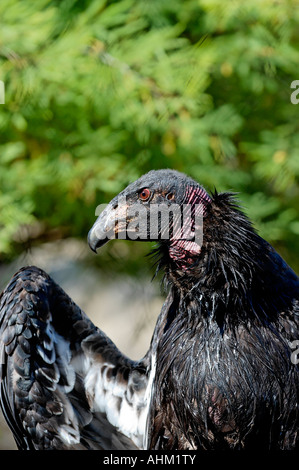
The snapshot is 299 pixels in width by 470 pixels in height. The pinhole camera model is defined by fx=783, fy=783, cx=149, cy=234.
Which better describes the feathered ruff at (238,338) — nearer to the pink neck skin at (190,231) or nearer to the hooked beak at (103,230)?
the pink neck skin at (190,231)

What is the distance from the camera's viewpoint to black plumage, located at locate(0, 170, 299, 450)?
118 inches

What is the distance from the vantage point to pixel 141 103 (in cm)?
538

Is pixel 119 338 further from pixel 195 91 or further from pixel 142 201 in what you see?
pixel 142 201

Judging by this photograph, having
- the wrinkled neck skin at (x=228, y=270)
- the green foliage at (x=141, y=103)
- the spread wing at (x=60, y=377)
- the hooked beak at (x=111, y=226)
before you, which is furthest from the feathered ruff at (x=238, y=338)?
the green foliage at (x=141, y=103)

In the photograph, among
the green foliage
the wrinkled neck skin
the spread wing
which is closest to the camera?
the wrinkled neck skin

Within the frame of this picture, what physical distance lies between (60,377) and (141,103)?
2.46 metres

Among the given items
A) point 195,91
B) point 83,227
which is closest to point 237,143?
point 195,91

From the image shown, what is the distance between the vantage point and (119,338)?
664 centimetres

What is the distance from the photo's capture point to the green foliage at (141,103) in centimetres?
516

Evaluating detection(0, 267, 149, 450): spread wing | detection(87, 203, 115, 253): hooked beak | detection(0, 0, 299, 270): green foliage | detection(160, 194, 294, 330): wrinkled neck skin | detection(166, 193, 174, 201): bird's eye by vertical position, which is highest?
detection(0, 0, 299, 270): green foliage

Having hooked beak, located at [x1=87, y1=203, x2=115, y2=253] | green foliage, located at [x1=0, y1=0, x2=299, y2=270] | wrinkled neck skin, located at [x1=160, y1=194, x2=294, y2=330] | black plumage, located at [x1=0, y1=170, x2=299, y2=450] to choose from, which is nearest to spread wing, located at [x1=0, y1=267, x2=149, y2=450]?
black plumage, located at [x1=0, y1=170, x2=299, y2=450]

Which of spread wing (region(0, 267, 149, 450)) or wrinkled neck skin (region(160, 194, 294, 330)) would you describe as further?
spread wing (region(0, 267, 149, 450))

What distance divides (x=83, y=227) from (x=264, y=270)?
317cm

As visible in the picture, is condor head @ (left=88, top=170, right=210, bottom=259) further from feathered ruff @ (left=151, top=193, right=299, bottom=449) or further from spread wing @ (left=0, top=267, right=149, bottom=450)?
spread wing @ (left=0, top=267, right=149, bottom=450)
